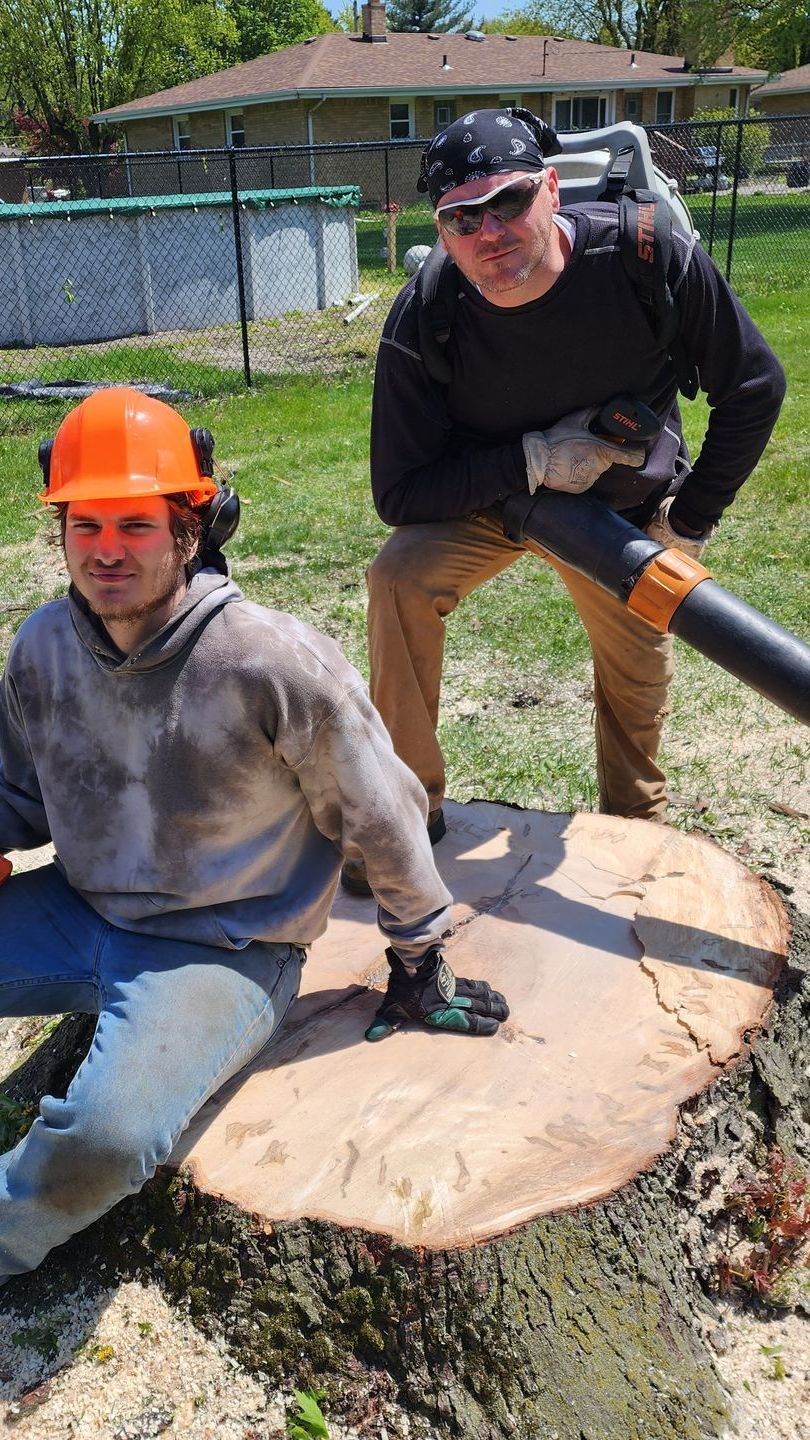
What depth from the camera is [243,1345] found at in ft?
7.02

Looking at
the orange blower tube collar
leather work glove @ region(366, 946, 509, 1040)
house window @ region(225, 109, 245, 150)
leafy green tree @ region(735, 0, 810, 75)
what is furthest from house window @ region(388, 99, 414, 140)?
leather work glove @ region(366, 946, 509, 1040)

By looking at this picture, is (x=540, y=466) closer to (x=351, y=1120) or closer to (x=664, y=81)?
(x=351, y=1120)

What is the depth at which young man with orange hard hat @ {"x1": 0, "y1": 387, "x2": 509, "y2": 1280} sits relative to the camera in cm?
203

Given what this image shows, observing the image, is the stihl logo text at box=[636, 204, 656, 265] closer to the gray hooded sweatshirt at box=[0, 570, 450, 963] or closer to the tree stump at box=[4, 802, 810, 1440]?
the gray hooded sweatshirt at box=[0, 570, 450, 963]

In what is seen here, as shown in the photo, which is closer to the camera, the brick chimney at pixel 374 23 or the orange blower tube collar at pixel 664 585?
the orange blower tube collar at pixel 664 585

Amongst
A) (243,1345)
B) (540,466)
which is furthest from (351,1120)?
(540,466)

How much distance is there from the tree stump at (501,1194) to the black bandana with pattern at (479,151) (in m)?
1.75

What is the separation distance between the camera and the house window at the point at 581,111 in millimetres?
34844

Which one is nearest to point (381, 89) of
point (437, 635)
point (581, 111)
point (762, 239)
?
point (581, 111)

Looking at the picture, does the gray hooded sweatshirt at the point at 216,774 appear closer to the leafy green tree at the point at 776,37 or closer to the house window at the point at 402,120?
the house window at the point at 402,120

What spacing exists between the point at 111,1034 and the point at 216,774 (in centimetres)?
49

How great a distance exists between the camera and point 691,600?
2.57 meters

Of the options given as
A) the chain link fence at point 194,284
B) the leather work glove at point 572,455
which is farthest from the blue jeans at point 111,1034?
the chain link fence at point 194,284

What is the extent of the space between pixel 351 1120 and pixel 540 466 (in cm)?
163
